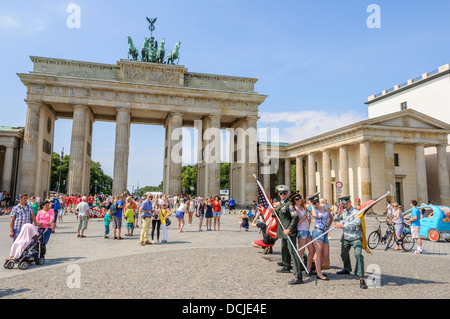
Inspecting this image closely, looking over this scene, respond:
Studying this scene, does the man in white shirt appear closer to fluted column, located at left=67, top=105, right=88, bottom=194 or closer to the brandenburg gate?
the brandenburg gate

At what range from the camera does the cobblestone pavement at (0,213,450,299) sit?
591 centimetres

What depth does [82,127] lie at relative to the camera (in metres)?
37.8

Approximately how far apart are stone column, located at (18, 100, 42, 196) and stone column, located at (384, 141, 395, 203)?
134ft

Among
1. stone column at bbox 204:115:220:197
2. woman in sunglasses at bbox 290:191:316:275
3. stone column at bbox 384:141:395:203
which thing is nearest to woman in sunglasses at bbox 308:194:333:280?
woman in sunglasses at bbox 290:191:316:275

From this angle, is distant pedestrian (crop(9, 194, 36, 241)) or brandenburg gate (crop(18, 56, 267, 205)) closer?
distant pedestrian (crop(9, 194, 36, 241))

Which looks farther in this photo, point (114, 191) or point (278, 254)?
point (114, 191)

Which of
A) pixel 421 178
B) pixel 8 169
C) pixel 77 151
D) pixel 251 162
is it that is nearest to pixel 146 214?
pixel 77 151

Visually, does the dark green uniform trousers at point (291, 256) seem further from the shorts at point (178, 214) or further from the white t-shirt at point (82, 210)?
the white t-shirt at point (82, 210)

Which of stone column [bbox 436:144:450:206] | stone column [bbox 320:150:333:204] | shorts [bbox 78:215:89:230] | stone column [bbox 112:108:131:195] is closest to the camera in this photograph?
shorts [bbox 78:215:89:230]

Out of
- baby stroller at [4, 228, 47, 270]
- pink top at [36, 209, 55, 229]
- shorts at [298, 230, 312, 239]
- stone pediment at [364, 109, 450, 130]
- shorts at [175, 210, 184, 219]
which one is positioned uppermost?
stone pediment at [364, 109, 450, 130]

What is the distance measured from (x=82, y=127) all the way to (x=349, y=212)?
37316mm
